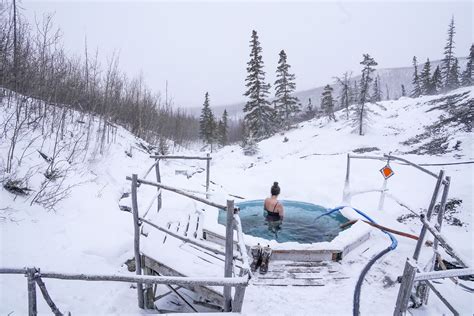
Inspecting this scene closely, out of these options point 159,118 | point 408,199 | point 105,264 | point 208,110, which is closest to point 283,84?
point 208,110

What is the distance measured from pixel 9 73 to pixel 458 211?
14.7m

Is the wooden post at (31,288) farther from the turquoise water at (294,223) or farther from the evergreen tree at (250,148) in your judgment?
the evergreen tree at (250,148)

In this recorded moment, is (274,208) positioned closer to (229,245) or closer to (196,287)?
(196,287)

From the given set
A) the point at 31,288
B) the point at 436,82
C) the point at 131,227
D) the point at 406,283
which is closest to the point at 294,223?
the point at 131,227

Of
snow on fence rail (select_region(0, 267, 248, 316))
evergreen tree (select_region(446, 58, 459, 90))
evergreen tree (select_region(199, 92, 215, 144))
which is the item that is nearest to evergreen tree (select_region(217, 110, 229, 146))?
evergreen tree (select_region(199, 92, 215, 144))

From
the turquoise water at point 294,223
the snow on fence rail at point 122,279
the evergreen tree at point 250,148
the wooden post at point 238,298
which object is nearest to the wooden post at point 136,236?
the snow on fence rail at point 122,279

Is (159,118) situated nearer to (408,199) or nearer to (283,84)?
(408,199)

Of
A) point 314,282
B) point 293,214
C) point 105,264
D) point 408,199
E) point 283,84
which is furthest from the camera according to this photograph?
point 283,84

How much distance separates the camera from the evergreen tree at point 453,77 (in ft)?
173

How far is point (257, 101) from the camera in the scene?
3856 centimetres

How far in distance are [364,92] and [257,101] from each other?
13820mm

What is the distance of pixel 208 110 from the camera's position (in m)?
49.3

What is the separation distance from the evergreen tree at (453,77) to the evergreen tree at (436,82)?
161 centimetres

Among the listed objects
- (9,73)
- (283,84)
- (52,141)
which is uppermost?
(283,84)
